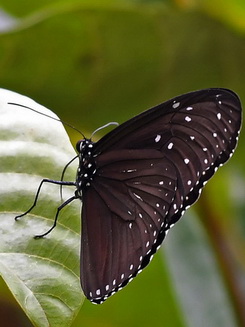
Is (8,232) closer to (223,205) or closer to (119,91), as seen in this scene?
(119,91)

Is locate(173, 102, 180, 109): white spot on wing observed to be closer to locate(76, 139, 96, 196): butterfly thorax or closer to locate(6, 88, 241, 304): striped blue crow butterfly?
locate(6, 88, 241, 304): striped blue crow butterfly

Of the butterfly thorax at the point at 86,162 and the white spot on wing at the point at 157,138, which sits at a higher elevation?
the white spot on wing at the point at 157,138

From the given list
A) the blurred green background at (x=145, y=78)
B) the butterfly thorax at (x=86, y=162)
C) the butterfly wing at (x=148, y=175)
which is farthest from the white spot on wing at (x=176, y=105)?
the blurred green background at (x=145, y=78)

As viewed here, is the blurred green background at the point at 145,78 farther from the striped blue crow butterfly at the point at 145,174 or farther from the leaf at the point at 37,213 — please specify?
the leaf at the point at 37,213

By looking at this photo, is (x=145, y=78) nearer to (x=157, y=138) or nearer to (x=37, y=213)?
(x=157, y=138)

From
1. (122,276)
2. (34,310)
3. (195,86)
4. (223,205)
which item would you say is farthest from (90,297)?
(223,205)

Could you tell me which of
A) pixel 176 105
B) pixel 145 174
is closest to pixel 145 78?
pixel 145 174
